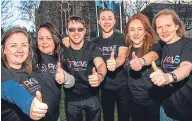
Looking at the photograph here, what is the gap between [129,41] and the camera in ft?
16.0

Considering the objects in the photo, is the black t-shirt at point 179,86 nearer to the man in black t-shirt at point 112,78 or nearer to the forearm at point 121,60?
the forearm at point 121,60

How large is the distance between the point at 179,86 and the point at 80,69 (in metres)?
1.55

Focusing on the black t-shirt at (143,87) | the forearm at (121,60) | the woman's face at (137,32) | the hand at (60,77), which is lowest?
the black t-shirt at (143,87)

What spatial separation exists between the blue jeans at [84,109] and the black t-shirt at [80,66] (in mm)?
77

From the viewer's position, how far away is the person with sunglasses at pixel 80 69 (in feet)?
15.0

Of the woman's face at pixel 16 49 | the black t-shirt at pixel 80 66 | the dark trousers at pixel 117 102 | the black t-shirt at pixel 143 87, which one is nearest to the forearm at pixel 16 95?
the woman's face at pixel 16 49

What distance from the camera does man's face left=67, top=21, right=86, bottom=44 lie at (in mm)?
4617

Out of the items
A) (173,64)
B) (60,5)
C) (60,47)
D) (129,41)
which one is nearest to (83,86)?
(60,47)

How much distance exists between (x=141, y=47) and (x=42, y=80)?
163 centimetres

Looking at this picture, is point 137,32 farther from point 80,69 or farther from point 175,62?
point 175,62

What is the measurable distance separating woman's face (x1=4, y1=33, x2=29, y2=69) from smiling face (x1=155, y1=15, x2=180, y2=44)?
1.69 m

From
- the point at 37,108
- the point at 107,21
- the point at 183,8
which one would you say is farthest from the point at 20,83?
the point at 183,8

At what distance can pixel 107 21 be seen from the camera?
17.6ft

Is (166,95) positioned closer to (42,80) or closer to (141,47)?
(141,47)
